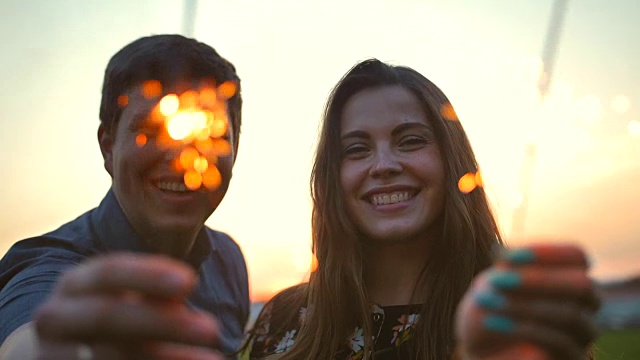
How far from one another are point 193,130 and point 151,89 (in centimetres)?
27

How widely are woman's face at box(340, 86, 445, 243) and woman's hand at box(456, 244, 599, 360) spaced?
1.60 m

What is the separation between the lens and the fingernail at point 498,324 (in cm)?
92

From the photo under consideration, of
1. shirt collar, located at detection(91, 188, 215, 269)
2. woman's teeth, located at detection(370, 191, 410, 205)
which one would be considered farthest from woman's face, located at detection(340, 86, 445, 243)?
shirt collar, located at detection(91, 188, 215, 269)

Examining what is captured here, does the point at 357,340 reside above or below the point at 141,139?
below

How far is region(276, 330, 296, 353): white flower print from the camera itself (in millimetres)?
2717

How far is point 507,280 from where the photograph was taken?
0.90 metres

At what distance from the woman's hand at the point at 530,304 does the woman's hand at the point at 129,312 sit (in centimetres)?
42

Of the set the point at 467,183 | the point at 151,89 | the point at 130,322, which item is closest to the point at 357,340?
A: the point at 467,183

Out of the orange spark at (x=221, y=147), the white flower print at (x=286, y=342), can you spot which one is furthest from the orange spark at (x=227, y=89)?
the white flower print at (x=286, y=342)

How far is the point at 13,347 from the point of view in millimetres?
1485

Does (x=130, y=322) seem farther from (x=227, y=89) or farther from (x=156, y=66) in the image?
(x=227, y=89)

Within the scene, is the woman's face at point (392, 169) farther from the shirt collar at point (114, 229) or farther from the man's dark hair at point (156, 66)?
the shirt collar at point (114, 229)

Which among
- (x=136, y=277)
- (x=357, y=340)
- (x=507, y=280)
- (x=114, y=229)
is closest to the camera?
(x=136, y=277)

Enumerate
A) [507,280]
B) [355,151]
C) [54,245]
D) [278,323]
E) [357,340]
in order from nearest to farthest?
[507,280]
[54,245]
[357,340]
[355,151]
[278,323]
